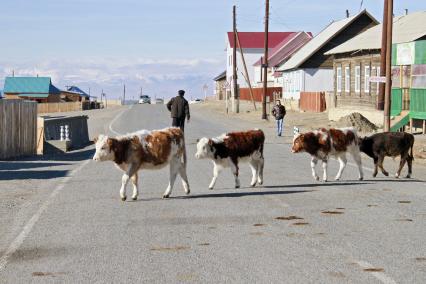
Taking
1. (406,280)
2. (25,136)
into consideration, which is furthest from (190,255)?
(25,136)

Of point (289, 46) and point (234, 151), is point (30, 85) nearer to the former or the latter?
point (289, 46)

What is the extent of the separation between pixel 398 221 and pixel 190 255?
12.3 ft

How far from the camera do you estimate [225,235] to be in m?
10.5

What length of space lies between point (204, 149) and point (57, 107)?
304 ft

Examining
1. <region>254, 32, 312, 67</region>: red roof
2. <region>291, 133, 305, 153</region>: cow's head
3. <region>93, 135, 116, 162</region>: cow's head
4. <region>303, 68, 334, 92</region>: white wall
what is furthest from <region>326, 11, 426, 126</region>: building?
<region>254, 32, 312, 67</region>: red roof

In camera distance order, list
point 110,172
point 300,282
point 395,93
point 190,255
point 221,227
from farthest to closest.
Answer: point 395,93 → point 110,172 → point 221,227 → point 190,255 → point 300,282

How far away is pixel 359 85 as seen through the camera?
53.1m

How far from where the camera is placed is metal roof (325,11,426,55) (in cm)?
4184

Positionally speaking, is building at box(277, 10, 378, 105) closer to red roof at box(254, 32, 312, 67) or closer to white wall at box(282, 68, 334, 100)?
white wall at box(282, 68, 334, 100)

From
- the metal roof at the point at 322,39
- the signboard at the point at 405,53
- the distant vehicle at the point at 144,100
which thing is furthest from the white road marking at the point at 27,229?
the distant vehicle at the point at 144,100

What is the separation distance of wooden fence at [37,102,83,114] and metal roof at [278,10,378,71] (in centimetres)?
3393

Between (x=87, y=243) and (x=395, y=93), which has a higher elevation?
(x=395, y=93)

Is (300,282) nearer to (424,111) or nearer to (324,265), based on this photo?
(324,265)

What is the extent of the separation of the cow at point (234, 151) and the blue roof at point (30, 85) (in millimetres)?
118274
